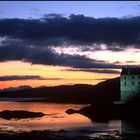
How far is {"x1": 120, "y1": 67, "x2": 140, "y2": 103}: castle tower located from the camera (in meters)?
114

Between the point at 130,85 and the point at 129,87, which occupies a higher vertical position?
the point at 130,85

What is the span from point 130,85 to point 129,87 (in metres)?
0.81

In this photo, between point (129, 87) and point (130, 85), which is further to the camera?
point (130, 85)

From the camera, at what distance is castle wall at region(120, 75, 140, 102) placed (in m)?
114

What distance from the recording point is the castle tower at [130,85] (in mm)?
114188

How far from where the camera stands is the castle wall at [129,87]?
11419 cm

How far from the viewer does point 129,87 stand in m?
116

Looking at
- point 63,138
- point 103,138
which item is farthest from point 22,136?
point 103,138

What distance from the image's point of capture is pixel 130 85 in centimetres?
11625

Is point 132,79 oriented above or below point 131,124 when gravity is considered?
above

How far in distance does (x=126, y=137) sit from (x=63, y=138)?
9.68m

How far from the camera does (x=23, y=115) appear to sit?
10375 centimetres

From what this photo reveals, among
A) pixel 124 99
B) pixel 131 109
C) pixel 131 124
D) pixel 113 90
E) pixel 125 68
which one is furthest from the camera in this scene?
pixel 113 90

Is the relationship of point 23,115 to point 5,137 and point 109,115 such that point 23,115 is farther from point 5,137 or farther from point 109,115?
point 5,137
